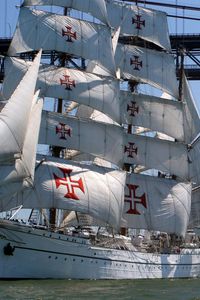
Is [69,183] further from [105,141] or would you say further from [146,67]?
[146,67]

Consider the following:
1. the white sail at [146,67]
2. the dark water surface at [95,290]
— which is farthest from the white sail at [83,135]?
the white sail at [146,67]

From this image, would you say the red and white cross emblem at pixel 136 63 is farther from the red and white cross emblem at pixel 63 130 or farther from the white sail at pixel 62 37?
the red and white cross emblem at pixel 63 130

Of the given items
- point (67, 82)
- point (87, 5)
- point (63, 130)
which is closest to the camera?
point (63, 130)

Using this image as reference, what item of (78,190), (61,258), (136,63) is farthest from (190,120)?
(61,258)

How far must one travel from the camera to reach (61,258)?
3603cm

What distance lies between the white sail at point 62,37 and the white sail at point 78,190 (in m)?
6.98

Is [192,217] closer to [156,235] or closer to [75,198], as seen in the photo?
[156,235]

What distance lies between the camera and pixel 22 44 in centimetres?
4184

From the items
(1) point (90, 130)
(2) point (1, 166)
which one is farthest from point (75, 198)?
(2) point (1, 166)

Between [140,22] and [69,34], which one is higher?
[140,22]

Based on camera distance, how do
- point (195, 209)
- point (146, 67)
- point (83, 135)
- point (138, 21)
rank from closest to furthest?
point (83, 135)
point (146, 67)
point (195, 209)
point (138, 21)

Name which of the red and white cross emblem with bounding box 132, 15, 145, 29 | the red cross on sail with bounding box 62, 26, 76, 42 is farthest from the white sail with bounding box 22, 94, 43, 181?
the red and white cross emblem with bounding box 132, 15, 145, 29

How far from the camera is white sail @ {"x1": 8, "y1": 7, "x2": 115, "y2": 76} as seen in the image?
42031 millimetres

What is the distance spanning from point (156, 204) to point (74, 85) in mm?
9511
